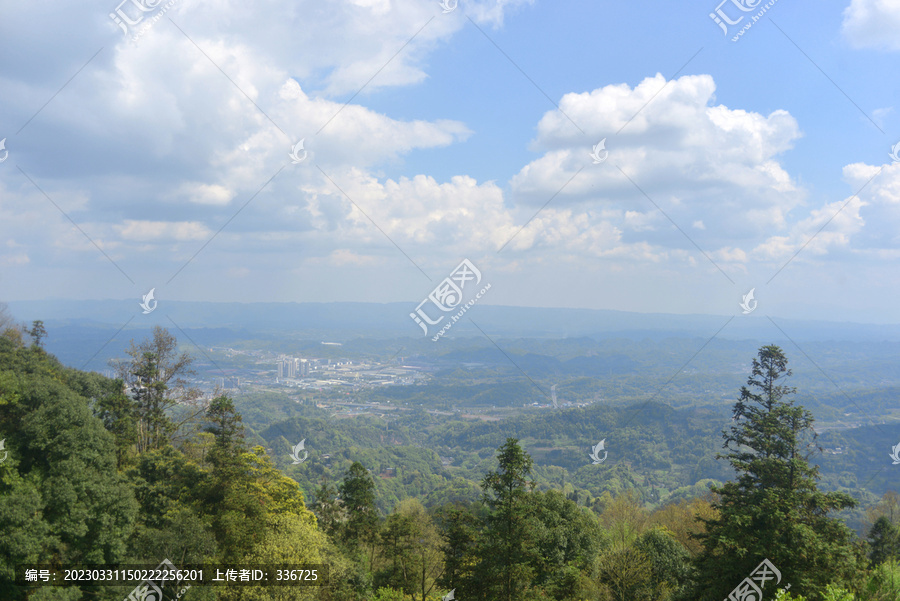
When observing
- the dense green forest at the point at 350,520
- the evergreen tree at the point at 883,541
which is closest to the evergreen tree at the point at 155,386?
the dense green forest at the point at 350,520

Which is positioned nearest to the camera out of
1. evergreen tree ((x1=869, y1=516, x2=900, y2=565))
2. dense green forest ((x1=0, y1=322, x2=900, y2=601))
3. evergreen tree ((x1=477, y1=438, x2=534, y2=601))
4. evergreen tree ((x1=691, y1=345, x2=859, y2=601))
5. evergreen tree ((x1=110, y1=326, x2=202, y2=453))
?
evergreen tree ((x1=691, y1=345, x2=859, y2=601))

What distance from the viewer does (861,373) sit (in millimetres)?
153625

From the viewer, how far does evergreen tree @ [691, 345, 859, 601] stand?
39.5ft

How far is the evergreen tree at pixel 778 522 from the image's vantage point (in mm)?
12039

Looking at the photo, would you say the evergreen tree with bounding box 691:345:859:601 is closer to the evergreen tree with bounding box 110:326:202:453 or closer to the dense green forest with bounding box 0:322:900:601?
the dense green forest with bounding box 0:322:900:601

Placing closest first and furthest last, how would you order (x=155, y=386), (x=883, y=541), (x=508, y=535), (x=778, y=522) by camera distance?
(x=778, y=522)
(x=508, y=535)
(x=883, y=541)
(x=155, y=386)

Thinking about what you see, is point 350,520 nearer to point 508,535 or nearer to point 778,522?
point 508,535

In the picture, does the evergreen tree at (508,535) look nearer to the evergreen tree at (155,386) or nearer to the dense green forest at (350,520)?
the dense green forest at (350,520)

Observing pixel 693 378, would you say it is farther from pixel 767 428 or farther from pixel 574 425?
pixel 767 428

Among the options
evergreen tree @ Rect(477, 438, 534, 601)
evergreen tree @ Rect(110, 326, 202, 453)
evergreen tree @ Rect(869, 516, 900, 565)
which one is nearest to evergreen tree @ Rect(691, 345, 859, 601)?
evergreen tree @ Rect(477, 438, 534, 601)

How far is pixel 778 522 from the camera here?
12.7m

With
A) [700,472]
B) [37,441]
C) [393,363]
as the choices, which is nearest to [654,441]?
[700,472]

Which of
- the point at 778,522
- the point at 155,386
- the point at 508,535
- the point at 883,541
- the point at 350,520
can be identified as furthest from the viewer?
the point at 350,520

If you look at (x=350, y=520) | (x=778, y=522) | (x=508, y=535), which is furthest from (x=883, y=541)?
(x=350, y=520)
